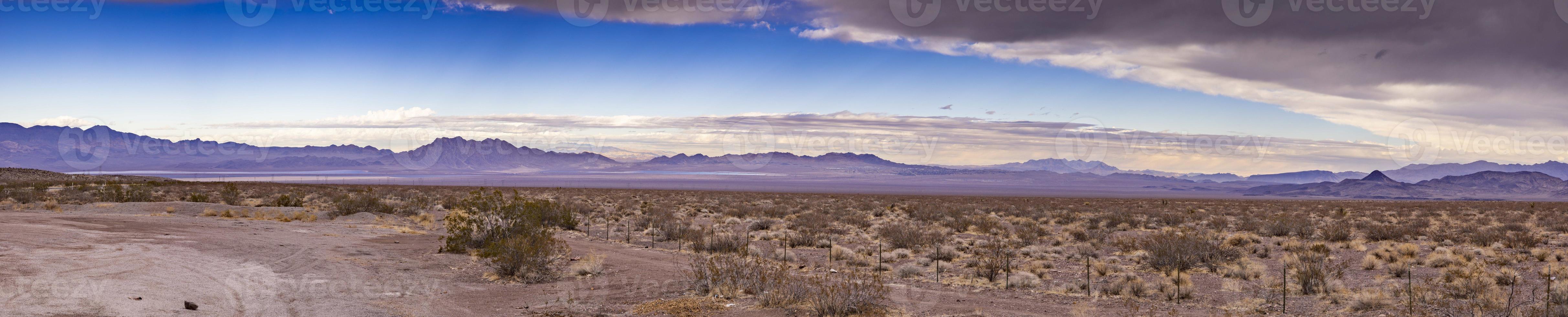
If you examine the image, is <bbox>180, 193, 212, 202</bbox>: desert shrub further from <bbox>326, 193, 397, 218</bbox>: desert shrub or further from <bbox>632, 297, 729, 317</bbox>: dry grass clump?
<bbox>632, 297, 729, 317</bbox>: dry grass clump

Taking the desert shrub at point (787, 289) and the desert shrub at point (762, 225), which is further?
the desert shrub at point (762, 225)

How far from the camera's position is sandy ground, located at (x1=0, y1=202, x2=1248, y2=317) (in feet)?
33.4

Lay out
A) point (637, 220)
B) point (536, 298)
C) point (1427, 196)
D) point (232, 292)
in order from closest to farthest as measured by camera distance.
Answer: point (232, 292) < point (536, 298) < point (637, 220) < point (1427, 196)

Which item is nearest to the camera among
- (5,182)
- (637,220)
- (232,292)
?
(232,292)

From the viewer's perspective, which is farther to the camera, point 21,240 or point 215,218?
point 215,218

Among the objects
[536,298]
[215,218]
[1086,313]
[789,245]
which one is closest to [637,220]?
[789,245]

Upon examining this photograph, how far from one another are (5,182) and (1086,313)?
79678mm

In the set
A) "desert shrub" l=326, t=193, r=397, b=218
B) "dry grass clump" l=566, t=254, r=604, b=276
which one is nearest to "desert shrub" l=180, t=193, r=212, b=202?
"desert shrub" l=326, t=193, r=397, b=218

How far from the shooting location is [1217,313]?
12031mm

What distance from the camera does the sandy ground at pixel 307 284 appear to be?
10195mm

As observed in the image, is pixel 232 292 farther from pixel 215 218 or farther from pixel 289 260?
pixel 215 218

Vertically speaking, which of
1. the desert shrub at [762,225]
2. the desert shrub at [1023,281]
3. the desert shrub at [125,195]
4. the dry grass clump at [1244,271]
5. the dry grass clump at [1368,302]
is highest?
the desert shrub at [125,195]

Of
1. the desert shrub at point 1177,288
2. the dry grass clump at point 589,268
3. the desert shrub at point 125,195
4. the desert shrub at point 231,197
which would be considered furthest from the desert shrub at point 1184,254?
the desert shrub at point 125,195

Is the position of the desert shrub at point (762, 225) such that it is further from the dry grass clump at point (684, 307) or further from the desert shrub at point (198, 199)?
the desert shrub at point (198, 199)
